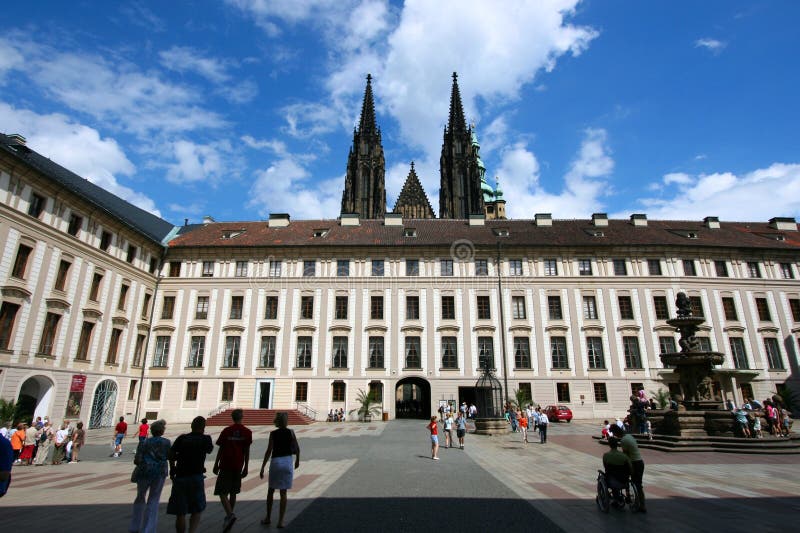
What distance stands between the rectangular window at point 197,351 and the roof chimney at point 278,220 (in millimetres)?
12864

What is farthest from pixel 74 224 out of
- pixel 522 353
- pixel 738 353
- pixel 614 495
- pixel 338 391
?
pixel 738 353

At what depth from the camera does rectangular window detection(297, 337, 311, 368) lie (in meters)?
34.7

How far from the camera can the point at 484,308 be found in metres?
35.7

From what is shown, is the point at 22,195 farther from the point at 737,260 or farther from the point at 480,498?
the point at 737,260

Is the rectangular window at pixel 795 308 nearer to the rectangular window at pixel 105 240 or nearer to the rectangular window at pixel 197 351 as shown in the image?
the rectangular window at pixel 197 351

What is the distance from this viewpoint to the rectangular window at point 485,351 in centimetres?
3422

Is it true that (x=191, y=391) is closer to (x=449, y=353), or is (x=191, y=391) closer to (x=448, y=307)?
(x=449, y=353)

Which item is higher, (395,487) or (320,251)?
(320,251)

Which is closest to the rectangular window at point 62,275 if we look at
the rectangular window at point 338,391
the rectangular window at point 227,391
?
the rectangular window at point 227,391

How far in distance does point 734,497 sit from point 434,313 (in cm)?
2623

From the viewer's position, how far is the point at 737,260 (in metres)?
36.9

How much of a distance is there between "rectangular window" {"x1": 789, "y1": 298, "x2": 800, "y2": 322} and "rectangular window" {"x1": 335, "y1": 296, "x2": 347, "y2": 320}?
36334mm

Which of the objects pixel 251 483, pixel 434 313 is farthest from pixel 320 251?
pixel 251 483

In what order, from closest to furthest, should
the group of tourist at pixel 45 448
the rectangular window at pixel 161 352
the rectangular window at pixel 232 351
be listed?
the group of tourist at pixel 45 448
the rectangular window at pixel 232 351
the rectangular window at pixel 161 352
